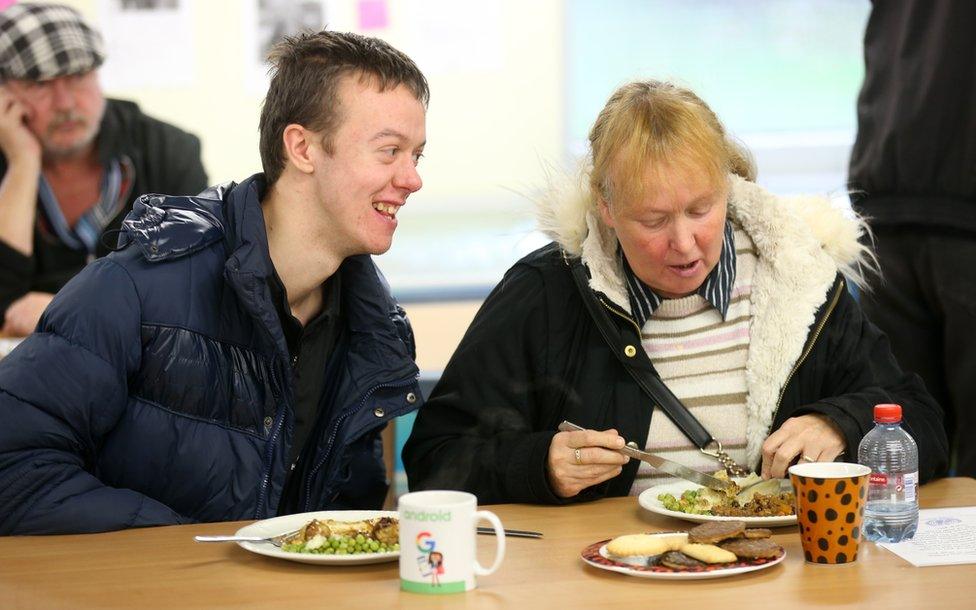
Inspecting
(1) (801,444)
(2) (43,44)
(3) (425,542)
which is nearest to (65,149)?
(2) (43,44)

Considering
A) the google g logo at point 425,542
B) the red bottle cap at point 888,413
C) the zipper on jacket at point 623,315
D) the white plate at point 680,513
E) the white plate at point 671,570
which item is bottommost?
the white plate at point 680,513

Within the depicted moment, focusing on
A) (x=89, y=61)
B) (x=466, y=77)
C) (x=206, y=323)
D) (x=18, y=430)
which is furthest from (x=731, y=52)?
(x=18, y=430)

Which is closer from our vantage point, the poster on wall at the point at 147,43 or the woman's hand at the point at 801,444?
the woman's hand at the point at 801,444

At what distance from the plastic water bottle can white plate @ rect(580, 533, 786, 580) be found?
7.1 inches

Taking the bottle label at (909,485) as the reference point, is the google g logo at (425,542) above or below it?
above

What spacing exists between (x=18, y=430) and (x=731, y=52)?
9.64ft

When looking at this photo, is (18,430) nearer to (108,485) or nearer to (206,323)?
(108,485)

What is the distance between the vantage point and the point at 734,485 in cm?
175

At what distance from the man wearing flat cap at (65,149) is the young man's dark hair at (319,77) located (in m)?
1.85

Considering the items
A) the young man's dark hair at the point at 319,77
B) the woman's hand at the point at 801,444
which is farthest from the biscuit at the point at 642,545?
the young man's dark hair at the point at 319,77

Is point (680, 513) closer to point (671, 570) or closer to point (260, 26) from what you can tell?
point (671, 570)

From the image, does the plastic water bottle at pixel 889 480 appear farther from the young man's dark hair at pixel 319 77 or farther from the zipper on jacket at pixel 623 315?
the young man's dark hair at pixel 319 77

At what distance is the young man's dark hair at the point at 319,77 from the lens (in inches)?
78.0

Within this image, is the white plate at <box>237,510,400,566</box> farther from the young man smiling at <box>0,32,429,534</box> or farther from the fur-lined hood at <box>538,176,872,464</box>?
the fur-lined hood at <box>538,176,872,464</box>
